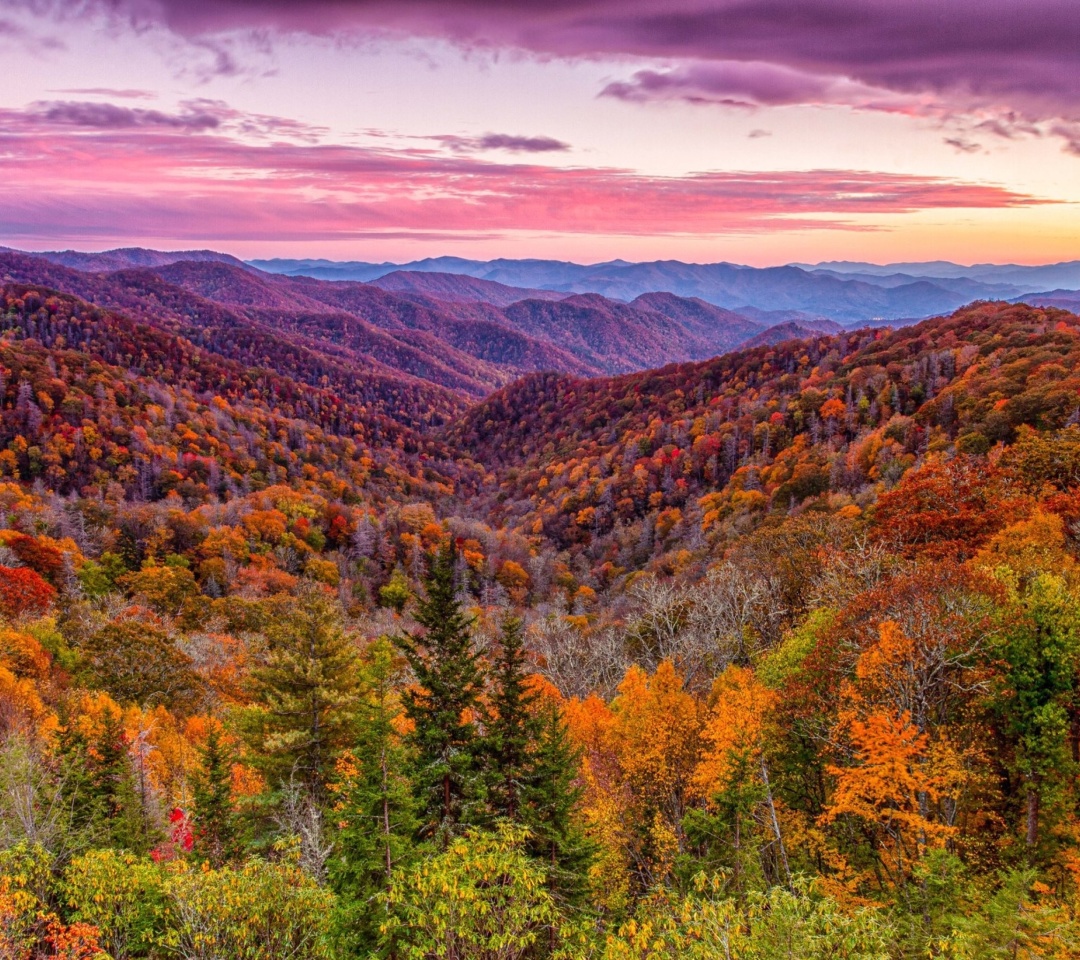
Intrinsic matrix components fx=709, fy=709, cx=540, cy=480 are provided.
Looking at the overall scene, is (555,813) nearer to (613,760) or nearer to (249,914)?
(249,914)

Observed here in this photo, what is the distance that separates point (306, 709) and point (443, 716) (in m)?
8.04

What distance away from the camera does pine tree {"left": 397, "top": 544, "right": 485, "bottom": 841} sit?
19844 millimetres

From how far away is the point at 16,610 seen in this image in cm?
5788

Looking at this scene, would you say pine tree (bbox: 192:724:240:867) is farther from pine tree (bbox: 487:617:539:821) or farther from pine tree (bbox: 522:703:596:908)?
pine tree (bbox: 522:703:596:908)

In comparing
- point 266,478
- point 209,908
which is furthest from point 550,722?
point 266,478

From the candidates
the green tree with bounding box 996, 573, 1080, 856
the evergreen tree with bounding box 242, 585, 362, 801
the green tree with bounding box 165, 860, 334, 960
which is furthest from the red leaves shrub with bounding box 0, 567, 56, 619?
the green tree with bounding box 996, 573, 1080, 856

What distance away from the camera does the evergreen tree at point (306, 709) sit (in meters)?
25.4

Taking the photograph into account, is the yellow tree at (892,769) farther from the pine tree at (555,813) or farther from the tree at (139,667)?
the tree at (139,667)

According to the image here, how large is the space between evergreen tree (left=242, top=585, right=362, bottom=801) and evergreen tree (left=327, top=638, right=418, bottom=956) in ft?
22.2

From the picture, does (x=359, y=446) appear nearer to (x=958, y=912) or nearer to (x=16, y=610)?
(x=16, y=610)

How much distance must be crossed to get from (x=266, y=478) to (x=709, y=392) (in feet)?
357

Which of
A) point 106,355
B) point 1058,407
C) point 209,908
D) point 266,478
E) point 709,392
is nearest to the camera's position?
point 209,908

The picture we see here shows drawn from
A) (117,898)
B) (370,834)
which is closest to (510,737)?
(370,834)

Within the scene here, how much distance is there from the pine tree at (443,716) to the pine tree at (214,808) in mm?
9498
